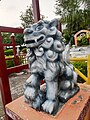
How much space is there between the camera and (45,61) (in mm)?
627

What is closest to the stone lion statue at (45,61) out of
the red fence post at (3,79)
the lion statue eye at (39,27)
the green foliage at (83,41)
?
the lion statue eye at (39,27)

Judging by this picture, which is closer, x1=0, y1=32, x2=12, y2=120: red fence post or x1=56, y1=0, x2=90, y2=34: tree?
x1=0, y1=32, x2=12, y2=120: red fence post

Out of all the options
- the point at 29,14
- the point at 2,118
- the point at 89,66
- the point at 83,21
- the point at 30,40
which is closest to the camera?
the point at 30,40

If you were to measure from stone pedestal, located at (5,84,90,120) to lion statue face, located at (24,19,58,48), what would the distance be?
31cm

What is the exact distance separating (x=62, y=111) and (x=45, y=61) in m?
0.24

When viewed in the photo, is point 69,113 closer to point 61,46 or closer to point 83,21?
point 61,46

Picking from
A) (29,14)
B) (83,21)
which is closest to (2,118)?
(83,21)

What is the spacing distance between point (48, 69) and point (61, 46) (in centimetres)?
12

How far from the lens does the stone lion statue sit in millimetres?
607

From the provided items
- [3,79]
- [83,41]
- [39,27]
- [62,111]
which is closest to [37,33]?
[39,27]

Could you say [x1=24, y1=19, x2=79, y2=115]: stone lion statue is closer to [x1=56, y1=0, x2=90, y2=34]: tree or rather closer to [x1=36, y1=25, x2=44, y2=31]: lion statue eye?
[x1=36, y1=25, x2=44, y2=31]: lion statue eye

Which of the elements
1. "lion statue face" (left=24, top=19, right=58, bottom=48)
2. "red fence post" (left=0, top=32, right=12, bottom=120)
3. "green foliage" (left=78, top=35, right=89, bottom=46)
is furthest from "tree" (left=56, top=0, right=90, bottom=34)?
"lion statue face" (left=24, top=19, right=58, bottom=48)

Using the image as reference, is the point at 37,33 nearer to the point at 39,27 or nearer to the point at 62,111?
the point at 39,27

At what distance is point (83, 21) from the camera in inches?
324
